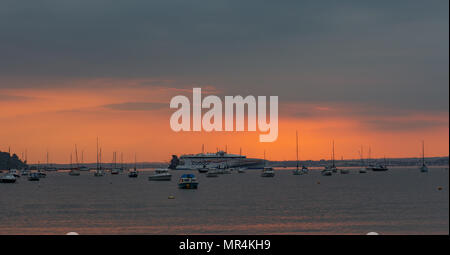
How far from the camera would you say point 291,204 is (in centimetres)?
10606

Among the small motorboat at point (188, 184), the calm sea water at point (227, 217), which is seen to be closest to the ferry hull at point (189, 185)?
the small motorboat at point (188, 184)

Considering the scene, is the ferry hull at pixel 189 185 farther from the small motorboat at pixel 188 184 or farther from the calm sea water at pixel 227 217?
the calm sea water at pixel 227 217

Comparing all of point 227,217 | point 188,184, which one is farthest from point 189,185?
point 227,217

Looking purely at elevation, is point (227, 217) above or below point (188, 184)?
below

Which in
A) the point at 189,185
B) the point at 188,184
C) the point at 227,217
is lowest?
the point at 227,217

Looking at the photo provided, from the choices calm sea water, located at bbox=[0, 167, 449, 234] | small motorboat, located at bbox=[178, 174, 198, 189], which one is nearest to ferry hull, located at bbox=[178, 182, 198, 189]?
small motorboat, located at bbox=[178, 174, 198, 189]

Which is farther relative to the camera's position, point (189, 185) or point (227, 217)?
point (189, 185)

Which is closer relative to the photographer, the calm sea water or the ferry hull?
the calm sea water

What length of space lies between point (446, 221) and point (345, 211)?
16203 millimetres

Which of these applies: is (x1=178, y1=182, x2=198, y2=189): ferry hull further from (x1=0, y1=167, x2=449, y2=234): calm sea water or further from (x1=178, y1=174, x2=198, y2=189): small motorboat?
(x1=0, y1=167, x2=449, y2=234): calm sea water

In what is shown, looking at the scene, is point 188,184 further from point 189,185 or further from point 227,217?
point 227,217

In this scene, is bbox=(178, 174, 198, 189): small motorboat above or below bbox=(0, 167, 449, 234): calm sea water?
above
